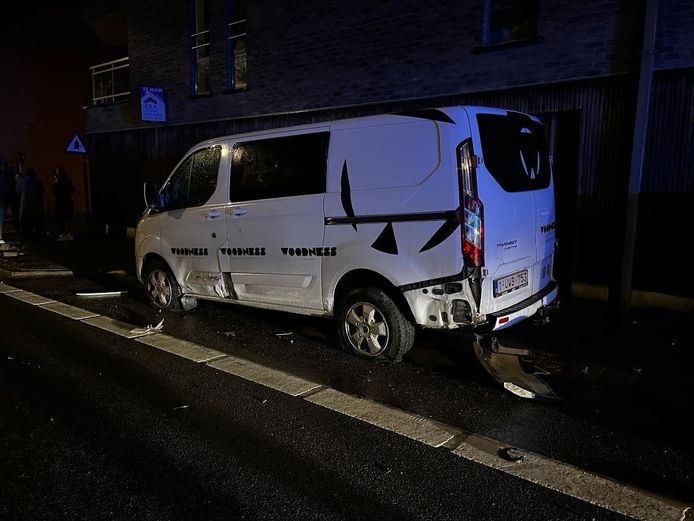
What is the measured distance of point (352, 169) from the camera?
4.67 m

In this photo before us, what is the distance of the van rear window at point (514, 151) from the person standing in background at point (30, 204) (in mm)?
12562

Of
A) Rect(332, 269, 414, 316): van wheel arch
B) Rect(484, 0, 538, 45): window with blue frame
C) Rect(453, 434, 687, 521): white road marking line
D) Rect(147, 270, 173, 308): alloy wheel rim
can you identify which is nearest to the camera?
Rect(453, 434, 687, 521): white road marking line

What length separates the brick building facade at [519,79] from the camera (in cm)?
649

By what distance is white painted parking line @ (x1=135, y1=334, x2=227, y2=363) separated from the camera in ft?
16.7

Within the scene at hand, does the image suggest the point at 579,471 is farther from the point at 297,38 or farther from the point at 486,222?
the point at 297,38

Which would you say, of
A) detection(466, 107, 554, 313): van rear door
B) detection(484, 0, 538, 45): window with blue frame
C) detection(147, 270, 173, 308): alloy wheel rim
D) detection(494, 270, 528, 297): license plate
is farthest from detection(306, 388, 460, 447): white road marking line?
detection(484, 0, 538, 45): window with blue frame

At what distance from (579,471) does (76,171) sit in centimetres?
2230

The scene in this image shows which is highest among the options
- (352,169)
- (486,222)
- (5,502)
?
(352,169)

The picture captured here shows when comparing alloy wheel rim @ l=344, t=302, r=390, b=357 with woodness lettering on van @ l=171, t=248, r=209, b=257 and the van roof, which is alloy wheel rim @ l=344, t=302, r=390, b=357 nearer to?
the van roof

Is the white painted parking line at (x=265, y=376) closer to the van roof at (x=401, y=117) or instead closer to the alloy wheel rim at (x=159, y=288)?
the alloy wheel rim at (x=159, y=288)

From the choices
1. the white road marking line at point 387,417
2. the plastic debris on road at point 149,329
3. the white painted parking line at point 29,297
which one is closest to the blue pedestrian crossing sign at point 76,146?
the white painted parking line at point 29,297

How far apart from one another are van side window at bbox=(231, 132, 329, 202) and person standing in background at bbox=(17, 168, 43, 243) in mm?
10119

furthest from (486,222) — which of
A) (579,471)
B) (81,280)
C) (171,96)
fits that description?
(171,96)

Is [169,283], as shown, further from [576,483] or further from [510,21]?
[510,21]
